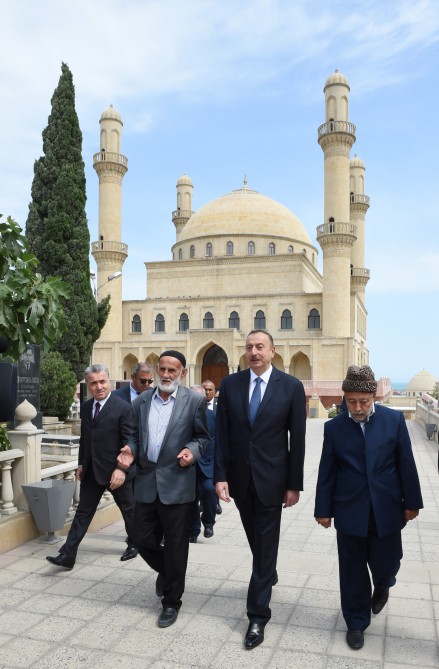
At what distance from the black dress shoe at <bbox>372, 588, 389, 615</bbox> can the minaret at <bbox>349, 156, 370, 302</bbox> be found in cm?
4686

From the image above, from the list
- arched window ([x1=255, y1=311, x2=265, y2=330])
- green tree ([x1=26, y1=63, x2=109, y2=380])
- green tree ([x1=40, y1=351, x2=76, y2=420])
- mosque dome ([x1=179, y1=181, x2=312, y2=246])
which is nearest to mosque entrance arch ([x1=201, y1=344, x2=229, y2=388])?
arched window ([x1=255, y1=311, x2=265, y2=330])

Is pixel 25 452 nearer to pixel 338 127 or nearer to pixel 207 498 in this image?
pixel 207 498

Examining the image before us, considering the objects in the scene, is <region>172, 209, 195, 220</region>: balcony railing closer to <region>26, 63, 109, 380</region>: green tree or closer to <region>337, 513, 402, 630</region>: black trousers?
<region>26, 63, 109, 380</region>: green tree

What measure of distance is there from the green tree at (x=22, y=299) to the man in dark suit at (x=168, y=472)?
1749mm

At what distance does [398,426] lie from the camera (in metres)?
3.80

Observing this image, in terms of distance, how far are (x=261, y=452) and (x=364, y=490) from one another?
0.69m

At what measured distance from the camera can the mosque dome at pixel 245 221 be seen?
5022cm

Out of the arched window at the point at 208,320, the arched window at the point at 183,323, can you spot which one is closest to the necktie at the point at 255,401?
the arched window at the point at 208,320

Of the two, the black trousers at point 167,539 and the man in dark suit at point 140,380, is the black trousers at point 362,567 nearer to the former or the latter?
the black trousers at point 167,539

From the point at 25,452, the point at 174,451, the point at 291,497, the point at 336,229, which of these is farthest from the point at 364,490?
the point at 336,229

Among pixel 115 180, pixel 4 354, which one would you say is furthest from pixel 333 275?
pixel 4 354

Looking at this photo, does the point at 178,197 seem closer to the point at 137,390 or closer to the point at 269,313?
the point at 269,313

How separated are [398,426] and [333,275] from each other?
36617 millimetres

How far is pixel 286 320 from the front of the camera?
141ft
